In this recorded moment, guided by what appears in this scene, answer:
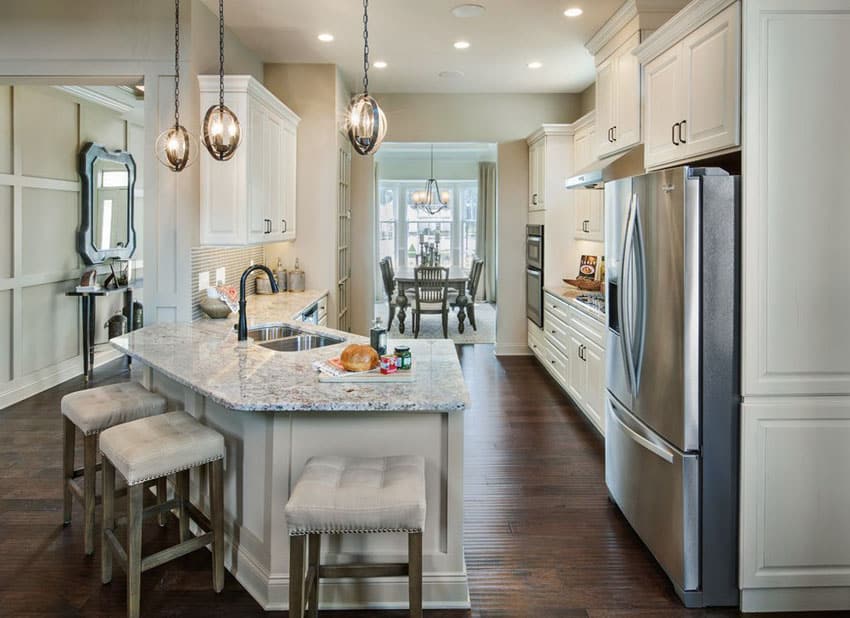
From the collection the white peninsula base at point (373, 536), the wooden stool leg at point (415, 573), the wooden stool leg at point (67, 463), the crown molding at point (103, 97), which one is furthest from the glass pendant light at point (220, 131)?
the crown molding at point (103, 97)

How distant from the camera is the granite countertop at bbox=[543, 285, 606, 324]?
4.44 meters

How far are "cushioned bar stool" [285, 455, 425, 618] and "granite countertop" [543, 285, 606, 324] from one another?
253cm

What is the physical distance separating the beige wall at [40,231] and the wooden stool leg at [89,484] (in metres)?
3.03

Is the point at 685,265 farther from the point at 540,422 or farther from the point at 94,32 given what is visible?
the point at 94,32

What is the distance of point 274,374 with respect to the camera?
2623 mm

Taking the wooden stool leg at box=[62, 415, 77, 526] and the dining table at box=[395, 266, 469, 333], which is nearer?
the wooden stool leg at box=[62, 415, 77, 526]

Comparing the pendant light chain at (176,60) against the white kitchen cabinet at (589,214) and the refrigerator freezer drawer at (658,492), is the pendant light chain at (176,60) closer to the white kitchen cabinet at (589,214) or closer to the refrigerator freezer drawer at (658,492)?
the refrigerator freezer drawer at (658,492)

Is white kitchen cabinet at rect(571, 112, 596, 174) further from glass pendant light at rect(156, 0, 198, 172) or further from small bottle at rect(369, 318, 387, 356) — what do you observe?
small bottle at rect(369, 318, 387, 356)

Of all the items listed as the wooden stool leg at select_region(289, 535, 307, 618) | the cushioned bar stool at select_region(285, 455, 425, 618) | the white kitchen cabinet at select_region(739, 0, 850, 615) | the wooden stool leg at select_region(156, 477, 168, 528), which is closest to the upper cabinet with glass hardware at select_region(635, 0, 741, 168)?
the white kitchen cabinet at select_region(739, 0, 850, 615)

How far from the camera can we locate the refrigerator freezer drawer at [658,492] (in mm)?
2418

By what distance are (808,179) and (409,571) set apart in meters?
1.98

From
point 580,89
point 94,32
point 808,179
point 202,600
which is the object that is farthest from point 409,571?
point 580,89

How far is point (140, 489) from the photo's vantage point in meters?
2.26

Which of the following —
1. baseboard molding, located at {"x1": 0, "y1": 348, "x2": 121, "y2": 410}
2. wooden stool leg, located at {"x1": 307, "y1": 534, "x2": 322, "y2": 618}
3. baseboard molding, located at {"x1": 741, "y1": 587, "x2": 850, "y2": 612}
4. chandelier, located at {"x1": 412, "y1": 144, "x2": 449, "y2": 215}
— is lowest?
baseboard molding, located at {"x1": 741, "y1": 587, "x2": 850, "y2": 612}
